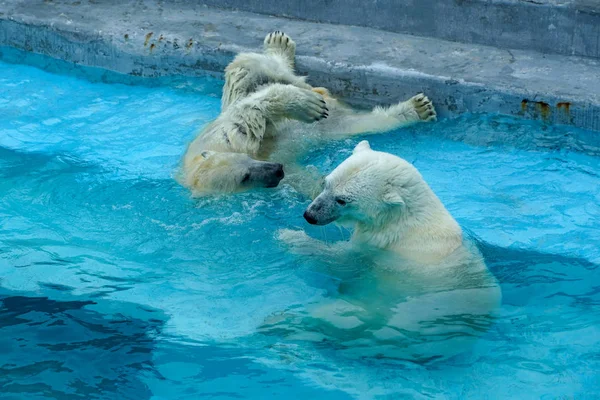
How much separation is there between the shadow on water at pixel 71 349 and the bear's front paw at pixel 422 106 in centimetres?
243

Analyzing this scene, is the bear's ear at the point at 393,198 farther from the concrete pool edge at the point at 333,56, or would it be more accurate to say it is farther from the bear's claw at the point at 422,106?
the concrete pool edge at the point at 333,56

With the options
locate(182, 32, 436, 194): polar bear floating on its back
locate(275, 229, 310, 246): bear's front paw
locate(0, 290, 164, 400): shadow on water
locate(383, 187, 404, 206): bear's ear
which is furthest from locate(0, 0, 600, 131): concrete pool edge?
locate(0, 290, 164, 400): shadow on water

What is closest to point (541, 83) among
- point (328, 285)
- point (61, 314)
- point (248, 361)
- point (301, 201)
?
point (301, 201)

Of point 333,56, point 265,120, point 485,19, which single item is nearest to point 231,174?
point 265,120

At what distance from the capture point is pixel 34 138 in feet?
20.4

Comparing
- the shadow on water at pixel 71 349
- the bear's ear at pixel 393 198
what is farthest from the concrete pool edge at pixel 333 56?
the shadow on water at pixel 71 349

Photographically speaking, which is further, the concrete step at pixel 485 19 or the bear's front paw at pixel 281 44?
the bear's front paw at pixel 281 44

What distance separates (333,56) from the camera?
6.32 meters

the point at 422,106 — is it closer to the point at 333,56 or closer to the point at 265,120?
the point at 333,56

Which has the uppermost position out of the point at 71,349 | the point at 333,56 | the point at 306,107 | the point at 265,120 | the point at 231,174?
the point at 333,56

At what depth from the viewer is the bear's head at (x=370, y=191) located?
4098 millimetres

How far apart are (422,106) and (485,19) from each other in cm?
97

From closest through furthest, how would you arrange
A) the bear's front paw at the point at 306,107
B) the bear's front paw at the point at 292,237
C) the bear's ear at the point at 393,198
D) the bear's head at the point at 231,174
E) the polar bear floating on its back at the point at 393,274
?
the polar bear floating on its back at the point at 393,274
the bear's ear at the point at 393,198
the bear's front paw at the point at 292,237
the bear's head at the point at 231,174
the bear's front paw at the point at 306,107

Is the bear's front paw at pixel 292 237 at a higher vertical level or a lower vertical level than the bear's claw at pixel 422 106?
lower
